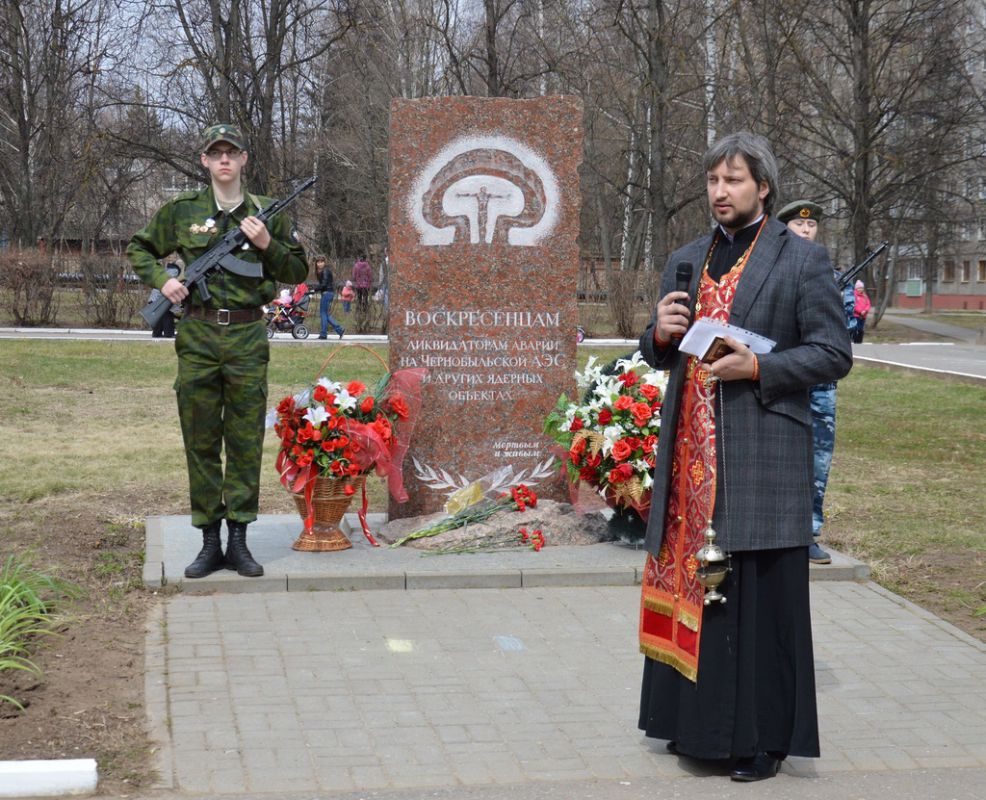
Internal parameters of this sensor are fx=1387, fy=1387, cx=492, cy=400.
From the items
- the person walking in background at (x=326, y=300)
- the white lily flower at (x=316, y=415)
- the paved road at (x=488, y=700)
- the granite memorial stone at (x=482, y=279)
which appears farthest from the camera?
the person walking in background at (x=326, y=300)

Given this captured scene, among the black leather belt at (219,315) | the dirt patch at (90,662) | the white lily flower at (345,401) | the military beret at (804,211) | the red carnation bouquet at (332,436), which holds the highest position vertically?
the military beret at (804,211)

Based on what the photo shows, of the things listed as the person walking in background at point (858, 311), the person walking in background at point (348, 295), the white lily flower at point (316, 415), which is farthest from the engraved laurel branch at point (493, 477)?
the person walking in background at point (348, 295)

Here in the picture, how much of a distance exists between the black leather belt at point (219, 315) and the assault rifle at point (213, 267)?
87 millimetres

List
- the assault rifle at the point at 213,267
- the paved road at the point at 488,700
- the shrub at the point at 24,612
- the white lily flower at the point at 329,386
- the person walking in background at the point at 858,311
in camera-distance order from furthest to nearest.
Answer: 1. the person walking in background at the point at 858,311
2. the white lily flower at the point at 329,386
3. the assault rifle at the point at 213,267
4. the shrub at the point at 24,612
5. the paved road at the point at 488,700

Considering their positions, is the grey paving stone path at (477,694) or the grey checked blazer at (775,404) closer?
the grey checked blazer at (775,404)

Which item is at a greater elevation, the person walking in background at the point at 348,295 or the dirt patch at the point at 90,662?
the person walking in background at the point at 348,295

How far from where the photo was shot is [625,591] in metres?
7.05

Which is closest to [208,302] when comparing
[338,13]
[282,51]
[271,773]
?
[271,773]

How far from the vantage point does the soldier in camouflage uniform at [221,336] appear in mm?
6730

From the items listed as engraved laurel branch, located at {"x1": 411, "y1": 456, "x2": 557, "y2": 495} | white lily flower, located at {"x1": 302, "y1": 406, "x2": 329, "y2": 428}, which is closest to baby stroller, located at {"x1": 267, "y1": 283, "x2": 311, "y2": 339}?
engraved laurel branch, located at {"x1": 411, "y1": 456, "x2": 557, "y2": 495}

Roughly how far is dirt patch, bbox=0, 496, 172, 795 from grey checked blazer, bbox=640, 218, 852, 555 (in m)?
2.06

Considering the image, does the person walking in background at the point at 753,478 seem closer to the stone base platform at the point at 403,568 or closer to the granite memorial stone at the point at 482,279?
the stone base platform at the point at 403,568

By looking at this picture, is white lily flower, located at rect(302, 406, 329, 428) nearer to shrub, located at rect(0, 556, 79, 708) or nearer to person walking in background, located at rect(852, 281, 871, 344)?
shrub, located at rect(0, 556, 79, 708)

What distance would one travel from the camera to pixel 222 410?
691 centimetres
